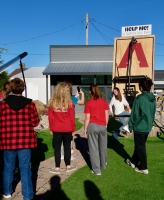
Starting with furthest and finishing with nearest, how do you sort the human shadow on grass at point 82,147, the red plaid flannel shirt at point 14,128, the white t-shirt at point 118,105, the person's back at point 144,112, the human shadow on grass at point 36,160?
the white t-shirt at point 118,105
the human shadow on grass at point 82,147
the person's back at point 144,112
the human shadow on grass at point 36,160
the red plaid flannel shirt at point 14,128

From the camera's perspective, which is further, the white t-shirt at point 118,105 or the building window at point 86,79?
the building window at point 86,79

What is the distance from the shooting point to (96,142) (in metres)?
5.21

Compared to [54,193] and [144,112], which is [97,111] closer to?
[144,112]

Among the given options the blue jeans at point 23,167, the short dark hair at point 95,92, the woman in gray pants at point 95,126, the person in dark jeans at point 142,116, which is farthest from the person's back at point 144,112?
the blue jeans at point 23,167

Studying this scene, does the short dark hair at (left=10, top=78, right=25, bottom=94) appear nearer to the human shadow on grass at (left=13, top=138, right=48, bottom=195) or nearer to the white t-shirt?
the human shadow on grass at (left=13, top=138, right=48, bottom=195)

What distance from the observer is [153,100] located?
5121 mm

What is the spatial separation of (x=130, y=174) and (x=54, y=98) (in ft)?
7.20

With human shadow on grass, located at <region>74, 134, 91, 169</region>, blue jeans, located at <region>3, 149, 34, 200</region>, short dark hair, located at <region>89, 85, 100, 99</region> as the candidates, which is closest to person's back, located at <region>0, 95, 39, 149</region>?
blue jeans, located at <region>3, 149, 34, 200</region>

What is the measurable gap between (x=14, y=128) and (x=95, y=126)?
6.15 ft

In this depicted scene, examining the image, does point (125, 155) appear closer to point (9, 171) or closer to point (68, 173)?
point (68, 173)

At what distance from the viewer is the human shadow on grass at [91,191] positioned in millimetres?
4184

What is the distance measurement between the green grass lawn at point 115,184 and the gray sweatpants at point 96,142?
0.24 metres

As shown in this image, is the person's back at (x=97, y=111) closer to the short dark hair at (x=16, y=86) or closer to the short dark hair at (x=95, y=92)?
the short dark hair at (x=95, y=92)

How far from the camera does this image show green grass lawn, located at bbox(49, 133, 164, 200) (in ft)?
13.9
